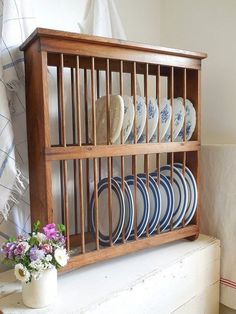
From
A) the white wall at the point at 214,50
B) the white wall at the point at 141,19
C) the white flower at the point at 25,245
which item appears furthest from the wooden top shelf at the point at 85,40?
the white flower at the point at 25,245

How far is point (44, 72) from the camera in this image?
0.82 m

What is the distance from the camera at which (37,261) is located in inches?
28.6

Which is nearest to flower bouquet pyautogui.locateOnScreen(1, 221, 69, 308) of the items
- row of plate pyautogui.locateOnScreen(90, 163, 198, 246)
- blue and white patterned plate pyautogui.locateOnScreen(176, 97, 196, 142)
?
row of plate pyautogui.locateOnScreen(90, 163, 198, 246)

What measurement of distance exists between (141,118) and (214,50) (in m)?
0.54

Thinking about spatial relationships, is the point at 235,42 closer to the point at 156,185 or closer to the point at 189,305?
the point at 156,185

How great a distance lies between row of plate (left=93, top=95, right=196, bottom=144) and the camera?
3.13 ft

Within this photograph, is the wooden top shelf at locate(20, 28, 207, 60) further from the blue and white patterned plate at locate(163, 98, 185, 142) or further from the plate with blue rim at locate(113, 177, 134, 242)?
the plate with blue rim at locate(113, 177, 134, 242)

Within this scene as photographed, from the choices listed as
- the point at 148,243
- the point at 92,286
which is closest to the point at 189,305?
the point at 148,243

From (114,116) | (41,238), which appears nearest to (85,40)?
(114,116)

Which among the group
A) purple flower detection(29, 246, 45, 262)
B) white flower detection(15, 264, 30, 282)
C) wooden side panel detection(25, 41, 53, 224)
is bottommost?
white flower detection(15, 264, 30, 282)

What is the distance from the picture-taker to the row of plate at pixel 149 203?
3.37 ft

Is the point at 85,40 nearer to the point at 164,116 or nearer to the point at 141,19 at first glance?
the point at 164,116

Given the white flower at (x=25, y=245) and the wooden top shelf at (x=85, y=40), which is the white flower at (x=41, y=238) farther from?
the wooden top shelf at (x=85, y=40)

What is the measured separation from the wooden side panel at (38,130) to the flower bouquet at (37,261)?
0.10 meters
